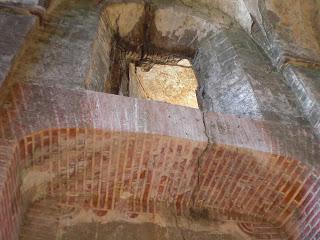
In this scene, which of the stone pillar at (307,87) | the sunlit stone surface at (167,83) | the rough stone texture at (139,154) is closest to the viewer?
the rough stone texture at (139,154)

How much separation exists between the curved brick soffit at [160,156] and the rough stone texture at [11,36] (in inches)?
8.2

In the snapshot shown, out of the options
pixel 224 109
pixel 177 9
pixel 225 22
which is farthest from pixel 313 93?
pixel 177 9

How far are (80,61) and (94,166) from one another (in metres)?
1.17

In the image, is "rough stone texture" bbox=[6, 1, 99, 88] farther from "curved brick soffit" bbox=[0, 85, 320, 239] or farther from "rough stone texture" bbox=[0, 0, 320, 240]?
"curved brick soffit" bbox=[0, 85, 320, 239]

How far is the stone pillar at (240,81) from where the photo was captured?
160 inches

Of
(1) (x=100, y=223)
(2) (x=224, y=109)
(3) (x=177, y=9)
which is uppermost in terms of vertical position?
(3) (x=177, y=9)

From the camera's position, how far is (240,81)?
4.46m

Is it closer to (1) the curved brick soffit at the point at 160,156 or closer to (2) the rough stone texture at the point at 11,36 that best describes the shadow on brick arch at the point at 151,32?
(2) the rough stone texture at the point at 11,36

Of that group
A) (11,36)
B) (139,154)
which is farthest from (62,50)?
(139,154)

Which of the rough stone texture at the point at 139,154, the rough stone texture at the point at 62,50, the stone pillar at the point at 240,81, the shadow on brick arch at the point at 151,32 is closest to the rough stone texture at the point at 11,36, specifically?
the rough stone texture at the point at 139,154

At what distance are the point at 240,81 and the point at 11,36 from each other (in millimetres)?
2466

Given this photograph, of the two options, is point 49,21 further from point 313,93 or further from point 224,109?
point 313,93

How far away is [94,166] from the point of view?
3311 mm

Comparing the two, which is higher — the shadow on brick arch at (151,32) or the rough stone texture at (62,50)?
the rough stone texture at (62,50)
